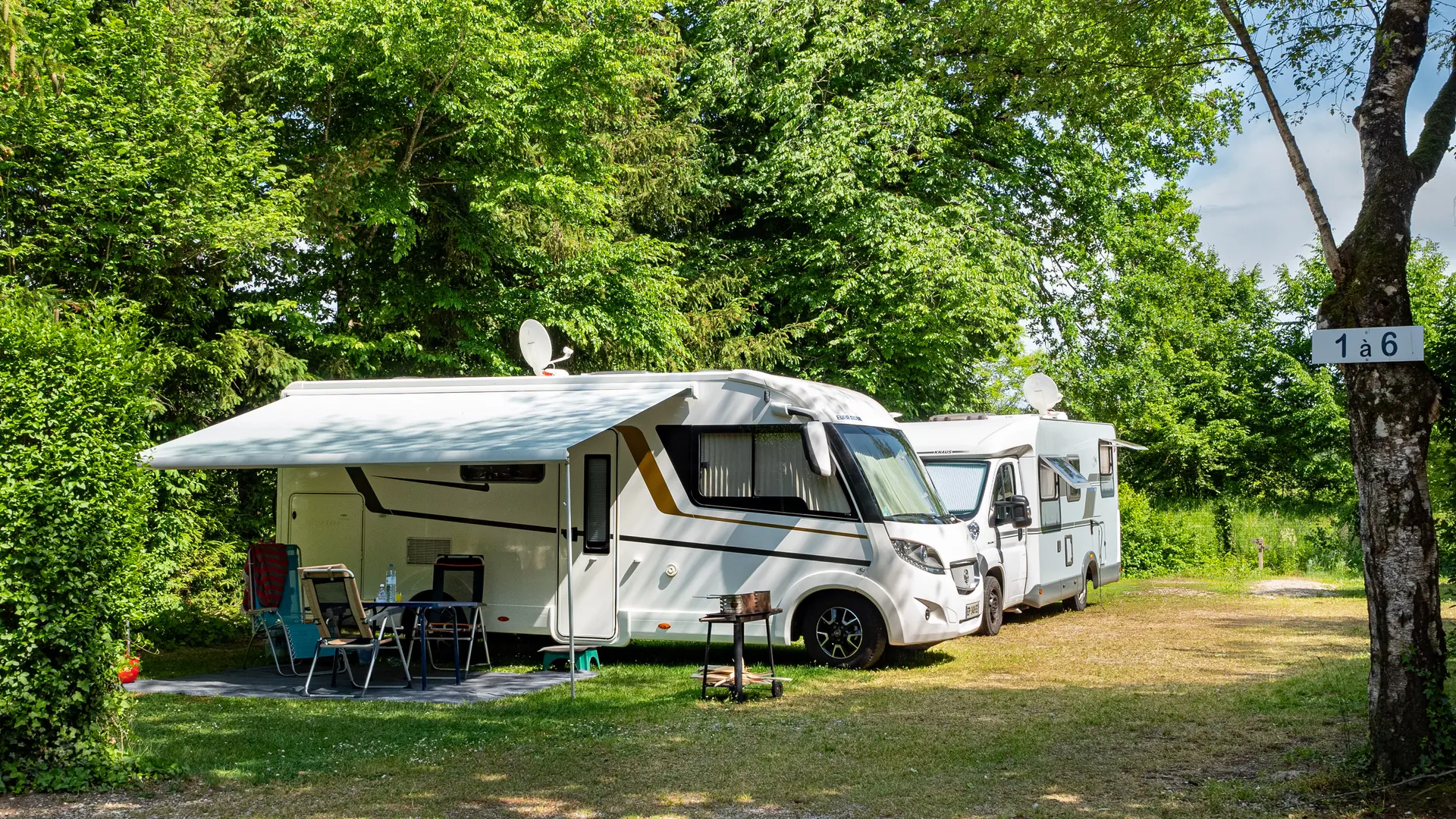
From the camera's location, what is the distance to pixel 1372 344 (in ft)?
18.0

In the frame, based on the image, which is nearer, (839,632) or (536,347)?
(839,632)

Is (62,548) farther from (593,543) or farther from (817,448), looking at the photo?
(817,448)

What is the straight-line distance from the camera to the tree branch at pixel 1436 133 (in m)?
5.80

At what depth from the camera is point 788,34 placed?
66.1 feet

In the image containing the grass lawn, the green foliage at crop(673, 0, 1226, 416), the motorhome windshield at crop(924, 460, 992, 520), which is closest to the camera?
the grass lawn

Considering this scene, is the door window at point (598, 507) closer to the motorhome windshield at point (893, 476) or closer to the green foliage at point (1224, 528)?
the motorhome windshield at point (893, 476)

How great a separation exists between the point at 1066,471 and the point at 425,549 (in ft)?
25.2

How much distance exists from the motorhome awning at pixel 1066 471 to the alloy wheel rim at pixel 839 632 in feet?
15.0

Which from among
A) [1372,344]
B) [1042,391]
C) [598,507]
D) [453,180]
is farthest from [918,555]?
[453,180]

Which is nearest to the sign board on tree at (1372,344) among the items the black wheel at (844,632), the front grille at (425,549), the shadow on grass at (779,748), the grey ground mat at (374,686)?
the shadow on grass at (779,748)

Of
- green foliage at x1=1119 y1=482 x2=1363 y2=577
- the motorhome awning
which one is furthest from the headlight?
green foliage at x1=1119 y1=482 x2=1363 y2=577

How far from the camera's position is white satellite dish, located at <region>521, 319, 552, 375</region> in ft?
40.5

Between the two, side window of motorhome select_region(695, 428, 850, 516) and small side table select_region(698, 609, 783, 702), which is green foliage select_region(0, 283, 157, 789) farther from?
side window of motorhome select_region(695, 428, 850, 516)

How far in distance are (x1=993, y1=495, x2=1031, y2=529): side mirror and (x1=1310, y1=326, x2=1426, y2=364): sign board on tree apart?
7120 mm
